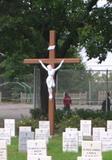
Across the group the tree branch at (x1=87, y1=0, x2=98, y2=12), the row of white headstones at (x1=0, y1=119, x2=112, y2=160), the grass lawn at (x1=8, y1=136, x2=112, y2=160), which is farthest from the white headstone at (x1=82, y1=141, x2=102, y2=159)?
the tree branch at (x1=87, y1=0, x2=98, y2=12)

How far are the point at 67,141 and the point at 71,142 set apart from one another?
15cm

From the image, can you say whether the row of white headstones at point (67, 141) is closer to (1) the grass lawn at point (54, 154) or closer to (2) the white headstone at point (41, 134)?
(2) the white headstone at point (41, 134)

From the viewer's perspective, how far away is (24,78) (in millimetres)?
81125

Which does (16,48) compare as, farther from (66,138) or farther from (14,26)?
(66,138)

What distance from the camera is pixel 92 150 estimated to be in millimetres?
13930

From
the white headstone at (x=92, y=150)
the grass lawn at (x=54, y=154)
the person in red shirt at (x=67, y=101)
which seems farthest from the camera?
the person in red shirt at (x=67, y=101)

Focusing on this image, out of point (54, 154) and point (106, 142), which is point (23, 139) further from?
point (106, 142)

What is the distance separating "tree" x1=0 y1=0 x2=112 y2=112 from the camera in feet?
91.5

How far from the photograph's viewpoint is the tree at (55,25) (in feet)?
91.5

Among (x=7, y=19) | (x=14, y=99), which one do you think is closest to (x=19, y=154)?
(x=7, y=19)

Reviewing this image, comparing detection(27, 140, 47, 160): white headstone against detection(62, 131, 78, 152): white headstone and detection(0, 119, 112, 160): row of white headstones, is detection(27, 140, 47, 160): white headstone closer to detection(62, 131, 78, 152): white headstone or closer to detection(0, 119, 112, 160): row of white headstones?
detection(0, 119, 112, 160): row of white headstones

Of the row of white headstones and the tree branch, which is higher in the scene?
the tree branch

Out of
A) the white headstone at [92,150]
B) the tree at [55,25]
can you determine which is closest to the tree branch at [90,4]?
the tree at [55,25]

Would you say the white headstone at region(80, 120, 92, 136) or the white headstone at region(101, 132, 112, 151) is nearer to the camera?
the white headstone at region(101, 132, 112, 151)
